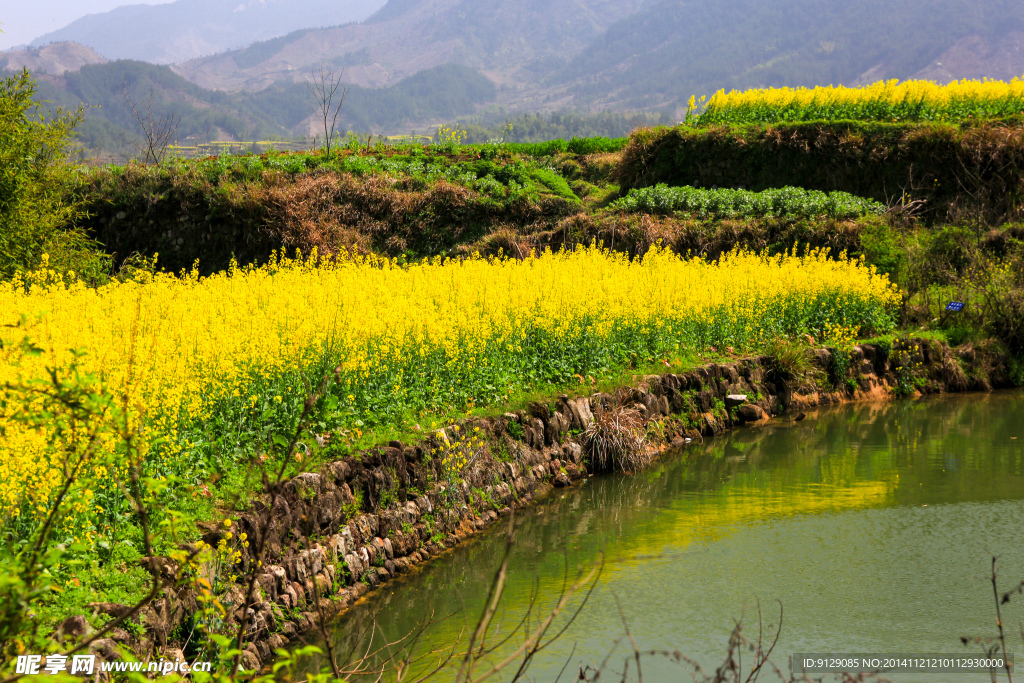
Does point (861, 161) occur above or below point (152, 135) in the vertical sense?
below

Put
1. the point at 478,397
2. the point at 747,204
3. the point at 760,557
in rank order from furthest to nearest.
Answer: the point at 747,204, the point at 478,397, the point at 760,557

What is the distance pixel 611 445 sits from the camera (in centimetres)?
1122

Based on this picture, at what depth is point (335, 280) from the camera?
40.3ft

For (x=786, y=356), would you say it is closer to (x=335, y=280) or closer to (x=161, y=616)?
(x=335, y=280)

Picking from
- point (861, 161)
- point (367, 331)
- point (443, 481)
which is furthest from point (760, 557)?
point (861, 161)

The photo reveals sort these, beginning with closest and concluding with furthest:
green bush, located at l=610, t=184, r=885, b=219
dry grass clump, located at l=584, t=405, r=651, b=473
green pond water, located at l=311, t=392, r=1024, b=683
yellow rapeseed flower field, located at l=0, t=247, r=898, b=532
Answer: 1. green pond water, located at l=311, t=392, r=1024, b=683
2. yellow rapeseed flower field, located at l=0, t=247, r=898, b=532
3. dry grass clump, located at l=584, t=405, r=651, b=473
4. green bush, located at l=610, t=184, r=885, b=219

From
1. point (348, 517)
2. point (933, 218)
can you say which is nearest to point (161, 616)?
point (348, 517)

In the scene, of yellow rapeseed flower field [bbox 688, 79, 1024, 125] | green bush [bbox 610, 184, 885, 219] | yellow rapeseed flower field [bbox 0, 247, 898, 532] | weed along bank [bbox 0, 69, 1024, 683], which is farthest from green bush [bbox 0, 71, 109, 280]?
yellow rapeseed flower field [bbox 688, 79, 1024, 125]

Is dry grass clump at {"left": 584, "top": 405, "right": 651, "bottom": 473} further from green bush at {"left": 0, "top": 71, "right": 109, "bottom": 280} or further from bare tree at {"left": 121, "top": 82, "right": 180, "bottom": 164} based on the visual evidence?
bare tree at {"left": 121, "top": 82, "right": 180, "bottom": 164}

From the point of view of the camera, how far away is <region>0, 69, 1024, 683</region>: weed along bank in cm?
511

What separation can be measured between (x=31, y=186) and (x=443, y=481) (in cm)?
1030

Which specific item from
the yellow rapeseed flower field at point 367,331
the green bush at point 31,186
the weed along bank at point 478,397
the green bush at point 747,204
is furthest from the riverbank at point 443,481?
the green bush at point 31,186

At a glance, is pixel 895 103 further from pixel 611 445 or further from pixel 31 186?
pixel 31 186

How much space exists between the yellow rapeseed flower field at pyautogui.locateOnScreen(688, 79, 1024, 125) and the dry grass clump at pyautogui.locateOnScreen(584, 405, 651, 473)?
17.6 meters
